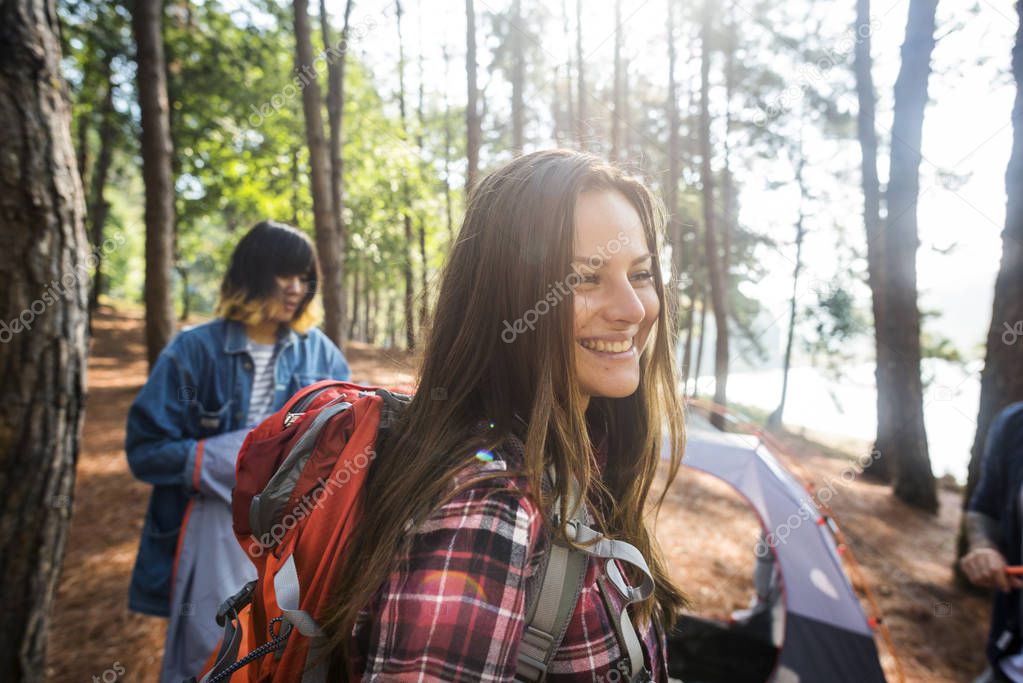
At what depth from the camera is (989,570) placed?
223 cm

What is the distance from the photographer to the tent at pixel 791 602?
3.20 metres

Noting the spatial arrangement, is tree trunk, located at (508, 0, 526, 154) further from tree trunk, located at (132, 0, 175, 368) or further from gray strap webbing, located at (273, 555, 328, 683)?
gray strap webbing, located at (273, 555, 328, 683)

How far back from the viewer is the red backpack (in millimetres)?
968

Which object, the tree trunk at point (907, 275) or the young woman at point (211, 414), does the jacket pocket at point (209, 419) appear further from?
the tree trunk at point (907, 275)

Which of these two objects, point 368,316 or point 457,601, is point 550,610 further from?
point 368,316

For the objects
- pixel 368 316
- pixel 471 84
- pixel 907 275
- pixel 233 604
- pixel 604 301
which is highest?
pixel 471 84

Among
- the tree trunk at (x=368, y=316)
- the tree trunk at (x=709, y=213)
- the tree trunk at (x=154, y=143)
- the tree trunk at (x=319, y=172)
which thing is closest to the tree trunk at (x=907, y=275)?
the tree trunk at (x=709, y=213)

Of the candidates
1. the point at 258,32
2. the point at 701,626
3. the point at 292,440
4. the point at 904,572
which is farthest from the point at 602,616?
the point at 258,32

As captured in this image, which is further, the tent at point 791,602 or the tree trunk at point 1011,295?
the tree trunk at point 1011,295

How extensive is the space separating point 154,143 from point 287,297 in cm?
483

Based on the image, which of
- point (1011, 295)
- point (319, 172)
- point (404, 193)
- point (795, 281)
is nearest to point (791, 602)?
point (1011, 295)

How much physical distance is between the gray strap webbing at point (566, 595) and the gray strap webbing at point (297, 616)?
0.37 metres

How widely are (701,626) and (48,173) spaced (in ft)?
15.8

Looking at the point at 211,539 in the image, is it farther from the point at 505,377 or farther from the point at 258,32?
the point at 258,32
